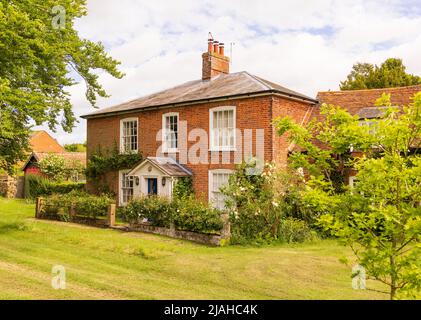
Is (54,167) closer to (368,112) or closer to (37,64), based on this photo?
(37,64)

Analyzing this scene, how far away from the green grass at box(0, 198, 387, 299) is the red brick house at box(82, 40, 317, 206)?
16.6ft

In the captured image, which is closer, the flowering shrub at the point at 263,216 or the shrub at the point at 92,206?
the flowering shrub at the point at 263,216

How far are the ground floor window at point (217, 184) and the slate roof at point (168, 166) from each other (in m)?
1.33

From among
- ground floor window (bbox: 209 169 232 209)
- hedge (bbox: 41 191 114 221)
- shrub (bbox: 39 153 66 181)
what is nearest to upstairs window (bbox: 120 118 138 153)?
hedge (bbox: 41 191 114 221)

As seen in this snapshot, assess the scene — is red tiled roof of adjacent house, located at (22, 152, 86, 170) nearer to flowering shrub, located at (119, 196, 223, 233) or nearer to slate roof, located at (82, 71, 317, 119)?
slate roof, located at (82, 71, 317, 119)

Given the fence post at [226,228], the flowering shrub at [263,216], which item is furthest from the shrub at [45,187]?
the fence post at [226,228]

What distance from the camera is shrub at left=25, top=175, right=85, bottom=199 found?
33.3m

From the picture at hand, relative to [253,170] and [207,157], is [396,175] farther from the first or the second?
[207,157]

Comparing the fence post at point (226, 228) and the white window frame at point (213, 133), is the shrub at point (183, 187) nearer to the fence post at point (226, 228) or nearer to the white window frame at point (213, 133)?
the white window frame at point (213, 133)

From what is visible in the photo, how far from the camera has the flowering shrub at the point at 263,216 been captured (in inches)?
680

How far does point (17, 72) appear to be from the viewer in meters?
17.5

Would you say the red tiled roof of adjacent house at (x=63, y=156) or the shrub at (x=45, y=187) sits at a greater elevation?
the red tiled roof of adjacent house at (x=63, y=156)

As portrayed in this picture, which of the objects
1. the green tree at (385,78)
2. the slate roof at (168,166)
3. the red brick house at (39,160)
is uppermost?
the green tree at (385,78)

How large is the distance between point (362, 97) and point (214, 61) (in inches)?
339
